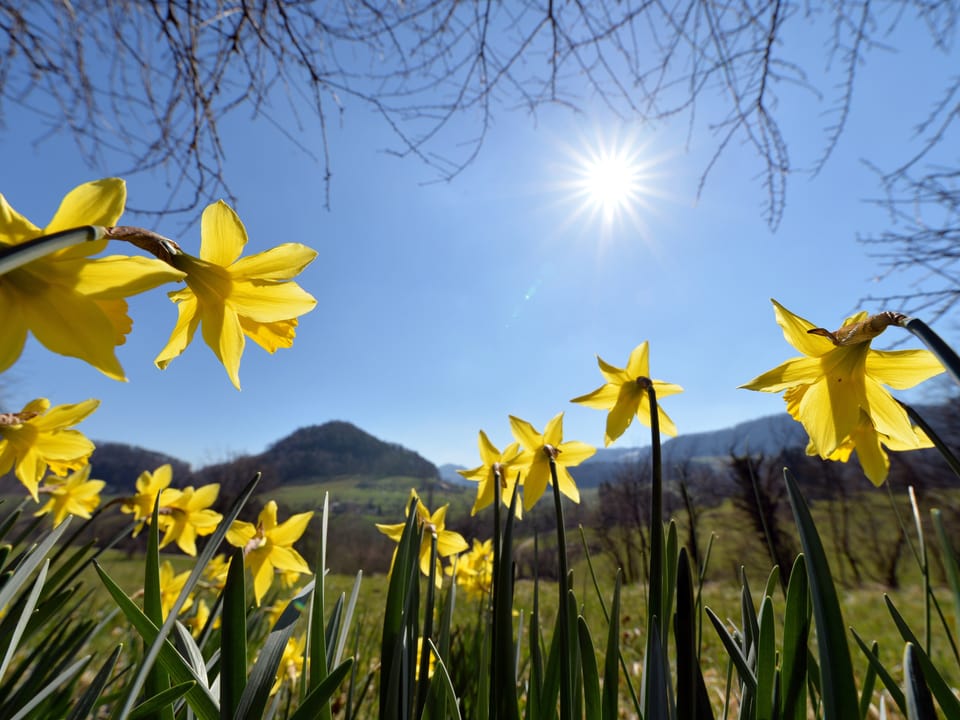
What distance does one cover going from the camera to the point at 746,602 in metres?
0.83

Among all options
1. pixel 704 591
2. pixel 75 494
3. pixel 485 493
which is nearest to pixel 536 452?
pixel 485 493

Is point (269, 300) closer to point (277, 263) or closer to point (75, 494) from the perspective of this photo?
point (277, 263)

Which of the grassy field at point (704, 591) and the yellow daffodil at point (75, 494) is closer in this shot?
the yellow daffodil at point (75, 494)

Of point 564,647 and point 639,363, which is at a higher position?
point 639,363

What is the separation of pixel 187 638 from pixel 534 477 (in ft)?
2.68

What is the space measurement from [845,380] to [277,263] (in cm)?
93

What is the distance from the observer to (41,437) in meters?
1.01

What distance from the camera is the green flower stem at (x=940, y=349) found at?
43cm

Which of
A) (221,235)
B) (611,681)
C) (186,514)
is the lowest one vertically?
(611,681)

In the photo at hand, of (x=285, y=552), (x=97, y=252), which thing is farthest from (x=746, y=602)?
(x=285, y=552)

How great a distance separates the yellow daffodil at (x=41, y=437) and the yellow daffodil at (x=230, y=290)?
660 mm

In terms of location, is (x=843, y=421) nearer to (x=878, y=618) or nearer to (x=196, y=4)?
(x=196, y=4)

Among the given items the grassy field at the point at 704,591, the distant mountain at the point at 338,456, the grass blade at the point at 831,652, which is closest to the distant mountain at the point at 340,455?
the distant mountain at the point at 338,456

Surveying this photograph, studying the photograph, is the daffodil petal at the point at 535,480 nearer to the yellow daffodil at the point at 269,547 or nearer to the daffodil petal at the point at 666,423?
the daffodil petal at the point at 666,423
